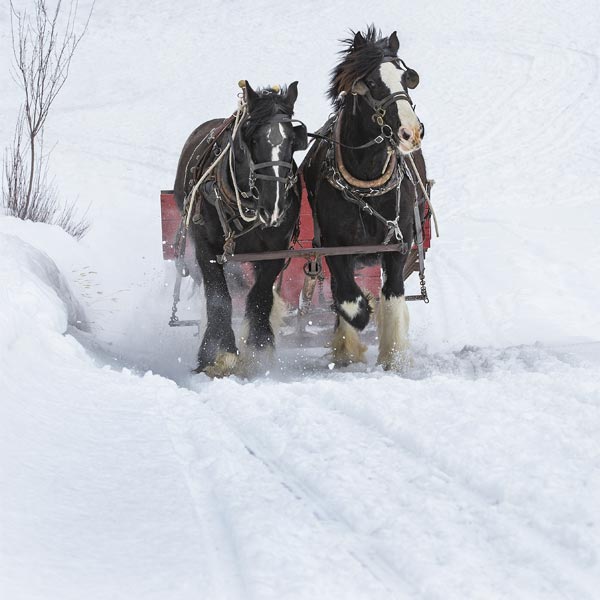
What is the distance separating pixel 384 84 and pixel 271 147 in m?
0.80

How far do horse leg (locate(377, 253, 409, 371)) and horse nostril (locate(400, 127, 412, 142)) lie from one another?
127 cm

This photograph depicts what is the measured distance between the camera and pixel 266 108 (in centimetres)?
615

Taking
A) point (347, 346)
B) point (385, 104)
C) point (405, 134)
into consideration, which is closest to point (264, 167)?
point (385, 104)

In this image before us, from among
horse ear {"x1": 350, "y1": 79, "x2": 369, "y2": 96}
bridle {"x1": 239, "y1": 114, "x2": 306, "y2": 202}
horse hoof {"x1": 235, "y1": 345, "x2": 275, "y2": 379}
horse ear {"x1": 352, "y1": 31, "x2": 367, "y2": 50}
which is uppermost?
horse ear {"x1": 352, "y1": 31, "x2": 367, "y2": 50}

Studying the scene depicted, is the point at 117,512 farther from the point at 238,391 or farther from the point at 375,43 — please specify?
the point at 375,43

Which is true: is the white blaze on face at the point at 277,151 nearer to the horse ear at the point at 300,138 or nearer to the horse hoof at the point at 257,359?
the horse ear at the point at 300,138

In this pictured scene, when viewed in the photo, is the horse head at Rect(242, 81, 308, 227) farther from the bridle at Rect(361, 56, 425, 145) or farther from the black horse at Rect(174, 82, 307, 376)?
the bridle at Rect(361, 56, 425, 145)

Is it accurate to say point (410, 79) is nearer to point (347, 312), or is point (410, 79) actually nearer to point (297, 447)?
point (347, 312)

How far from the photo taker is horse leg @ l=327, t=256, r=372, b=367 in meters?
6.71

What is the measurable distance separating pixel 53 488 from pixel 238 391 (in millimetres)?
1911

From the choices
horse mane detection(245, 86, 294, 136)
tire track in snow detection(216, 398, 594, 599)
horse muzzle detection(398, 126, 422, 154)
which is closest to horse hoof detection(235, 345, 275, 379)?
horse mane detection(245, 86, 294, 136)

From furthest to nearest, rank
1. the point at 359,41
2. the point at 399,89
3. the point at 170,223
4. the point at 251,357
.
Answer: the point at 170,223, the point at 251,357, the point at 359,41, the point at 399,89

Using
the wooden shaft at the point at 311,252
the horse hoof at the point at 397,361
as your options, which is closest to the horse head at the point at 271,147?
the wooden shaft at the point at 311,252

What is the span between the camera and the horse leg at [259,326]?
272 inches
